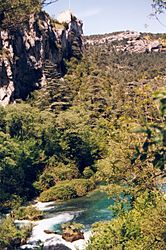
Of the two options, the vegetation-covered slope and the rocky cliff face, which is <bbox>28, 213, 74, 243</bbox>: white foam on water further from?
the rocky cliff face

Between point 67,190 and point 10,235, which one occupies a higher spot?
point 10,235

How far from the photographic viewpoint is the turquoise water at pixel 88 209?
3202cm

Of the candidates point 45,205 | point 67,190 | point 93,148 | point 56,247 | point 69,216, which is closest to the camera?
point 56,247

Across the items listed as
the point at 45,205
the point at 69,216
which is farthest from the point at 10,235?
the point at 45,205

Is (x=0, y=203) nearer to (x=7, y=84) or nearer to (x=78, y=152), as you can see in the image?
(x=78, y=152)

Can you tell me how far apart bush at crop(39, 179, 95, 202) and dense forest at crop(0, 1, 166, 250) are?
11 cm

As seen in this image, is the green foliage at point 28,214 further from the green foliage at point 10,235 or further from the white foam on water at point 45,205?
the green foliage at point 10,235

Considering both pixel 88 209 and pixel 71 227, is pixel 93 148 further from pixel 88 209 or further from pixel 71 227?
pixel 71 227

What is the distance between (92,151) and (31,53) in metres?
24.0

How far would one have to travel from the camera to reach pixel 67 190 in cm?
4306

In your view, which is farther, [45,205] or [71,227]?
[45,205]

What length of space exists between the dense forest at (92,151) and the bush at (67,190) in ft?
0.35

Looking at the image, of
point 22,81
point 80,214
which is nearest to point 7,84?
point 22,81

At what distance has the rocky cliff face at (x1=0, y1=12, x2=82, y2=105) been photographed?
60969 mm
